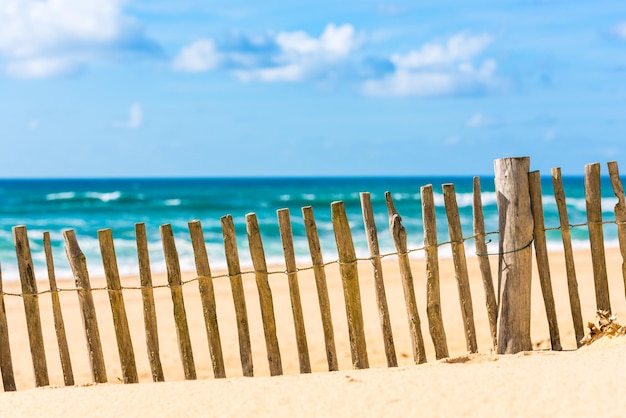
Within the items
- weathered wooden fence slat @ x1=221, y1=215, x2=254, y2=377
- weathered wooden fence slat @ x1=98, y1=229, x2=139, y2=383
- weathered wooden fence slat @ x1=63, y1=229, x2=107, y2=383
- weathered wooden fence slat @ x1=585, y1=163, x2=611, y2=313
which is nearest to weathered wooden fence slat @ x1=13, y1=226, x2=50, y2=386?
weathered wooden fence slat @ x1=63, y1=229, x2=107, y2=383

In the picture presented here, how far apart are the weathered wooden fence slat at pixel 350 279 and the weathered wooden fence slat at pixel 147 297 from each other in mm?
1277

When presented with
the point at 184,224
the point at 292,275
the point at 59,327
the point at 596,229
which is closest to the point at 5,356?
the point at 59,327

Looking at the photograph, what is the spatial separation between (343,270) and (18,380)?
411cm

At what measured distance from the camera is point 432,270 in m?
5.63

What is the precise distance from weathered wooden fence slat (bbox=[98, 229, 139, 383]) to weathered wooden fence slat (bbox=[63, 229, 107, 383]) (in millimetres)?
134

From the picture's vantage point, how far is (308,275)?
1411cm

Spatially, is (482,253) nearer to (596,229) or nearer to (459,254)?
(459,254)

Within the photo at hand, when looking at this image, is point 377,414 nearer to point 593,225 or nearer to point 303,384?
point 303,384

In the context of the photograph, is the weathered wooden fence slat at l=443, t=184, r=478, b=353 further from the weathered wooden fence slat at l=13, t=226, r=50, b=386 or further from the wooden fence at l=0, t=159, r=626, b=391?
the weathered wooden fence slat at l=13, t=226, r=50, b=386

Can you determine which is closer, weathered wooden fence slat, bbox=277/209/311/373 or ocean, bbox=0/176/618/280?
weathered wooden fence slat, bbox=277/209/311/373

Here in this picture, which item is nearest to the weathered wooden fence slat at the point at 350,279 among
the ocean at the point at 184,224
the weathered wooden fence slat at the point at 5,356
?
the weathered wooden fence slat at the point at 5,356

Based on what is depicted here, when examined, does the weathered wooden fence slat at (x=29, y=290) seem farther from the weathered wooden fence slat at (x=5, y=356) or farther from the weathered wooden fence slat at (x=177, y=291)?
the weathered wooden fence slat at (x=177, y=291)

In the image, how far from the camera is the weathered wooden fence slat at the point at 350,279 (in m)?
5.46

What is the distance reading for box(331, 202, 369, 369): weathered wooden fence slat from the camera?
5461 mm
